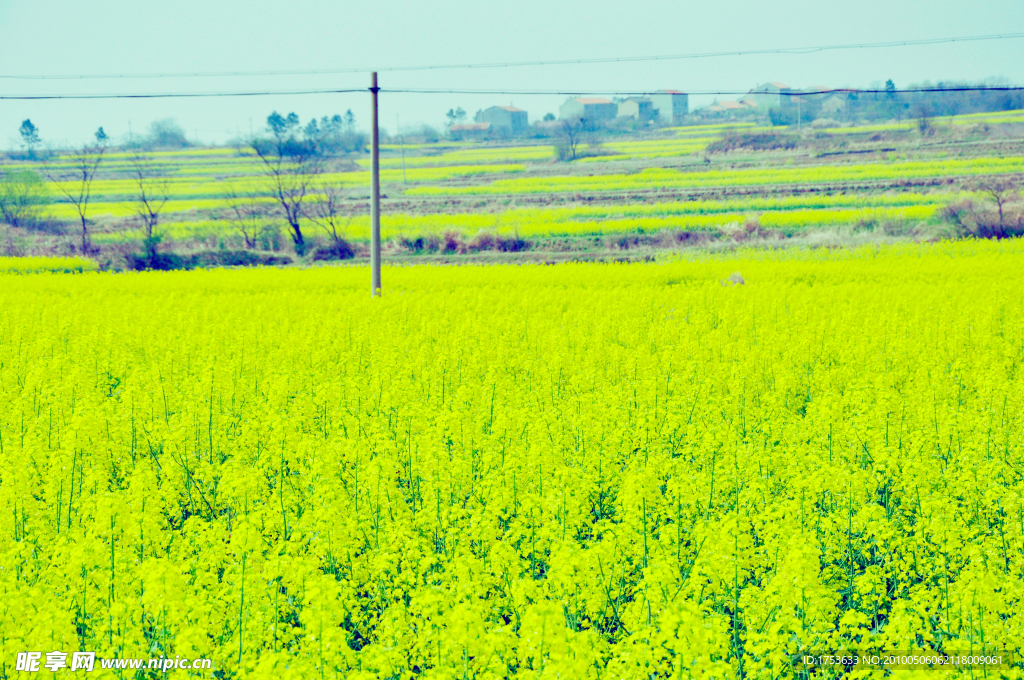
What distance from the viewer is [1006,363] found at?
11234 millimetres

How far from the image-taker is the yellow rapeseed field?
13.6ft

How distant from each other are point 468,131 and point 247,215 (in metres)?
75.3

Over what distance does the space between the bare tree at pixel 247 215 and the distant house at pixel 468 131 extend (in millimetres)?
54276

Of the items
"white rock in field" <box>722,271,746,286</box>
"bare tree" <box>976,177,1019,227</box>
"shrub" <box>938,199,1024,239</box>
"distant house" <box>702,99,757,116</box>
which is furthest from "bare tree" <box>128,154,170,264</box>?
"distant house" <box>702,99,757,116</box>

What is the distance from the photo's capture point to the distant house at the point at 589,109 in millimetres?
134000

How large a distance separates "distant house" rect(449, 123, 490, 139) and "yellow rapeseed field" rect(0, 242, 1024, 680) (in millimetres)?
112274

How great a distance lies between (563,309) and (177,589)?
14.1 metres

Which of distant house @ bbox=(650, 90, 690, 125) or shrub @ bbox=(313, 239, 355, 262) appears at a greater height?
distant house @ bbox=(650, 90, 690, 125)

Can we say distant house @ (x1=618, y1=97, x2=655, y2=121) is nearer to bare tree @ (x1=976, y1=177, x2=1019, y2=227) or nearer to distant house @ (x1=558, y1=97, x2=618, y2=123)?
distant house @ (x1=558, y1=97, x2=618, y2=123)

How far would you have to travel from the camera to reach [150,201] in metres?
65.1

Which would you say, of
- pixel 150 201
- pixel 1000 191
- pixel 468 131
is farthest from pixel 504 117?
pixel 1000 191

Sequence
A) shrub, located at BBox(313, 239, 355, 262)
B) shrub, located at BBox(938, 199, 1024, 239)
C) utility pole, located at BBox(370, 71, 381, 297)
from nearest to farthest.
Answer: utility pole, located at BBox(370, 71, 381, 297), shrub, located at BBox(938, 199, 1024, 239), shrub, located at BBox(313, 239, 355, 262)

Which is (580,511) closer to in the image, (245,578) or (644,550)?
(644,550)

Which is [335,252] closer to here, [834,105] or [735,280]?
[735,280]
